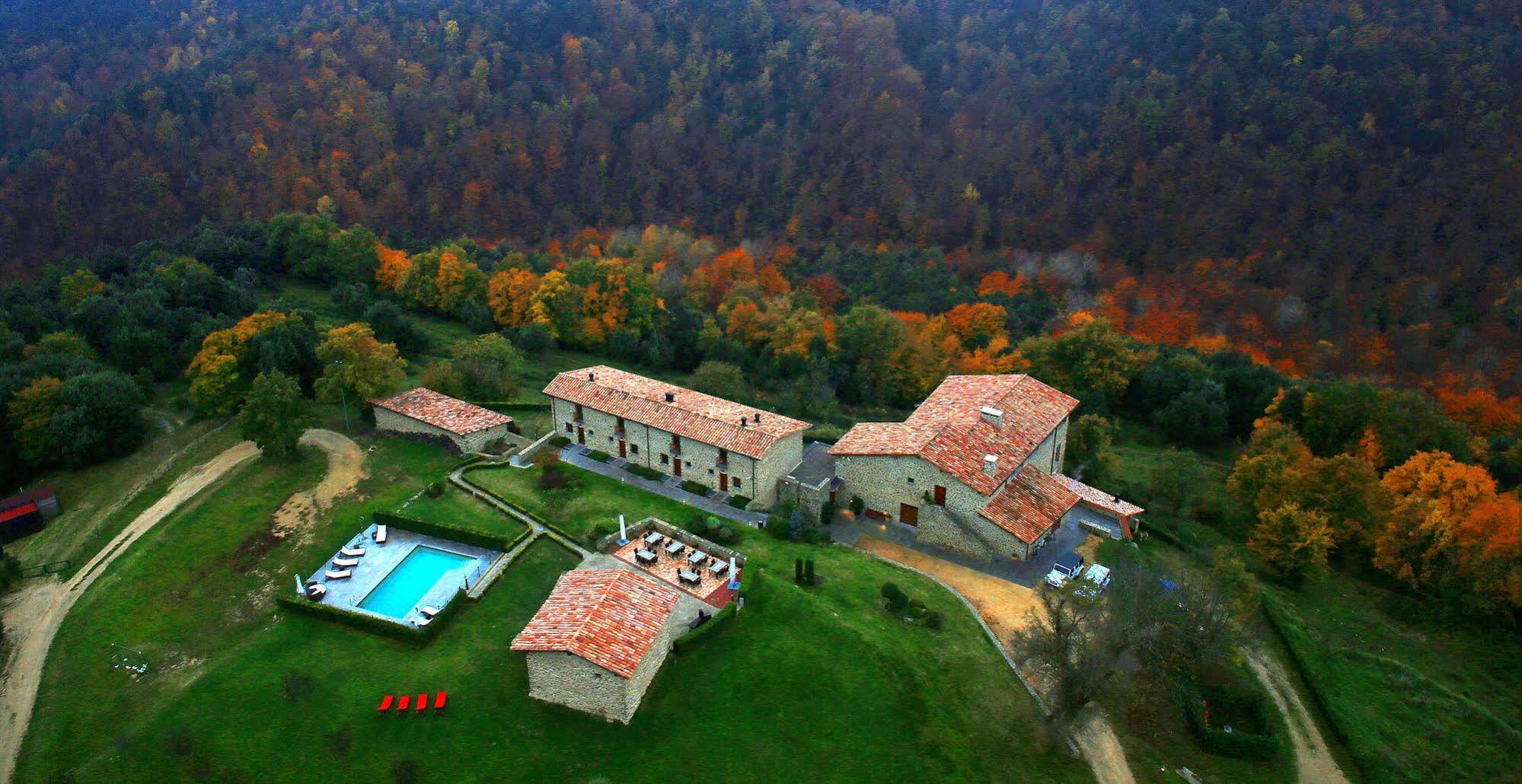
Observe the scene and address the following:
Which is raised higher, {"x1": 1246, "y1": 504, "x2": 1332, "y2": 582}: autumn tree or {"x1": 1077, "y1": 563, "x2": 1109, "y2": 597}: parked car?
{"x1": 1077, "y1": 563, "x2": 1109, "y2": 597}: parked car

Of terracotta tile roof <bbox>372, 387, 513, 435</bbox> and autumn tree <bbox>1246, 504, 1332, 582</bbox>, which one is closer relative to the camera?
autumn tree <bbox>1246, 504, 1332, 582</bbox>

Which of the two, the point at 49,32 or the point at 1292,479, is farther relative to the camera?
the point at 49,32

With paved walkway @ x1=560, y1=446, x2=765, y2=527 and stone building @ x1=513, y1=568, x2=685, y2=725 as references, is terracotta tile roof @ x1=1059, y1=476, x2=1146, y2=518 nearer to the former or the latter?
paved walkway @ x1=560, y1=446, x2=765, y2=527

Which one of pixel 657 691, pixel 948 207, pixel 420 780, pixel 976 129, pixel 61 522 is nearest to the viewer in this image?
pixel 420 780

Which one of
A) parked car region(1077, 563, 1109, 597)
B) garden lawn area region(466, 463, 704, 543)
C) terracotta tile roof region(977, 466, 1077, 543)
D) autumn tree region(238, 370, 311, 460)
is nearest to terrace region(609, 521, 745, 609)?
garden lawn area region(466, 463, 704, 543)

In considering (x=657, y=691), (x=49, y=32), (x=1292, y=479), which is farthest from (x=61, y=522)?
(x=49, y=32)

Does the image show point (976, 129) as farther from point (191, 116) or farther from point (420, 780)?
point (420, 780)

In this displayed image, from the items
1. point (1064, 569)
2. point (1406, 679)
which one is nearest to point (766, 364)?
point (1064, 569)
